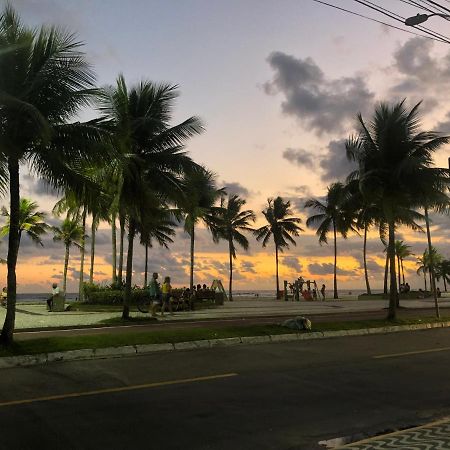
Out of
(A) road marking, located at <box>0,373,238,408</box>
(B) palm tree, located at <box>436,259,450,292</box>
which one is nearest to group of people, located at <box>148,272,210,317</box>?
(A) road marking, located at <box>0,373,238,408</box>

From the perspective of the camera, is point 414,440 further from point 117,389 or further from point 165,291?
point 165,291

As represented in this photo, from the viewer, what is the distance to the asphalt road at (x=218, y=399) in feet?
18.1

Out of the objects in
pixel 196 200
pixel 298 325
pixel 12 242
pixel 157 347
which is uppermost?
pixel 196 200

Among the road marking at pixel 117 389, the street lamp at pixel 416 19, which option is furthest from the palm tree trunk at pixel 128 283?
the street lamp at pixel 416 19

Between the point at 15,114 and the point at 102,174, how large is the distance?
5.97 metres

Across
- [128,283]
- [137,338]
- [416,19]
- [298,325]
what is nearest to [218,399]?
[137,338]

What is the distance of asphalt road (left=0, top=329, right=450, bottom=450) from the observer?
18.1 ft

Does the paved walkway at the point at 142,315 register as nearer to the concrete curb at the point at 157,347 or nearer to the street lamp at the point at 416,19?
the concrete curb at the point at 157,347

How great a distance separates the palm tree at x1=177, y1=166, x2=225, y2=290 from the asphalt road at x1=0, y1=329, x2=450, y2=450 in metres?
9.09

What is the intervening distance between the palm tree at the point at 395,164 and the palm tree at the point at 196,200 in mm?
6257

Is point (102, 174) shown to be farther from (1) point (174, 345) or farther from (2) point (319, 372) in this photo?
(2) point (319, 372)

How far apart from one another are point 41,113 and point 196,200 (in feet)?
33.3

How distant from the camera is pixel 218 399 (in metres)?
7.23

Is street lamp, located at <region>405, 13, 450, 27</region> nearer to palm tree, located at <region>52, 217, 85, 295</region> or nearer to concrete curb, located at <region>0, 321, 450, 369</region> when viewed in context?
concrete curb, located at <region>0, 321, 450, 369</region>
